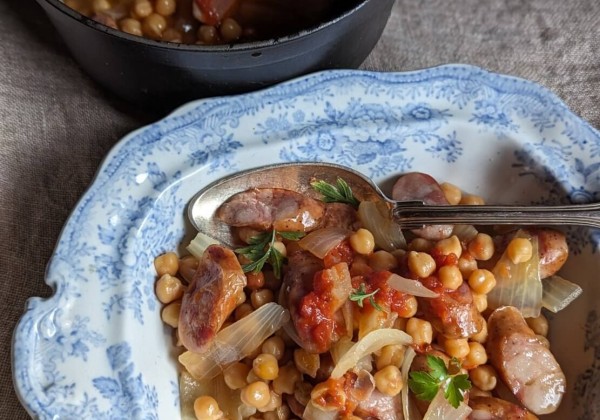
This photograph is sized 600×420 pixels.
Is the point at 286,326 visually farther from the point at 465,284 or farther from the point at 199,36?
the point at 199,36

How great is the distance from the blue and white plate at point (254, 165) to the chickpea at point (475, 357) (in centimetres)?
27

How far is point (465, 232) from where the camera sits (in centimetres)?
215

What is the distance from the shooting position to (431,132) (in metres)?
2.16

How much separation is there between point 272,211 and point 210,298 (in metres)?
0.33

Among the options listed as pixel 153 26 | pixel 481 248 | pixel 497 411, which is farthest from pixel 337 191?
pixel 153 26

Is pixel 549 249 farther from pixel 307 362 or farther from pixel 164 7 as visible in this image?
pixel 164 7

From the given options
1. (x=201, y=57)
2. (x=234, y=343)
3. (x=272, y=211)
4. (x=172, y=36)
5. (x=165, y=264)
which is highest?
(x=201, y=57)

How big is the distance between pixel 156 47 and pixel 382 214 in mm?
836

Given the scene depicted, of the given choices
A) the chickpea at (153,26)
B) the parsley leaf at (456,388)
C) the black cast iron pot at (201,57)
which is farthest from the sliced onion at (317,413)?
the chickpea at (153,26)

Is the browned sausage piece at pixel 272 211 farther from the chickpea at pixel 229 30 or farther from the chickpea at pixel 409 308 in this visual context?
the chickpea at pixel 229 30

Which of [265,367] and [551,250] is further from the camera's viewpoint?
[551,250]

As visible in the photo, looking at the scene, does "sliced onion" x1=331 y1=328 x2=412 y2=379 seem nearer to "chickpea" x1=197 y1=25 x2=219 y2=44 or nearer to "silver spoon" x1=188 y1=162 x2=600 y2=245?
"silver spoon" x1=188 y1=162 x2=600 y2=245

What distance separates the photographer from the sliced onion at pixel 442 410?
184 cm

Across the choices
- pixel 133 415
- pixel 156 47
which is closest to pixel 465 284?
pixel 133 415
